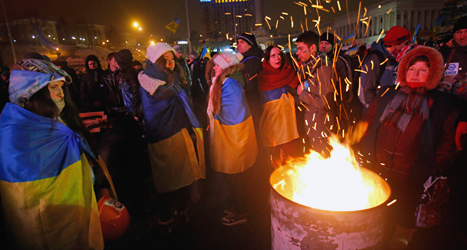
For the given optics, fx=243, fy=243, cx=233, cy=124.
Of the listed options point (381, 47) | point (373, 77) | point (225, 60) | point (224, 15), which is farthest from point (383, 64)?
point (224, 15)

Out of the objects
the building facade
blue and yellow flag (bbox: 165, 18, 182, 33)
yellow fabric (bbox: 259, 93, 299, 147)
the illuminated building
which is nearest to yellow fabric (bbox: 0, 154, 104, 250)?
yellow fabric (bbox: 259, 93, 299, 147)

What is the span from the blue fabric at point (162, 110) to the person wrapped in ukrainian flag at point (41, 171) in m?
1.08

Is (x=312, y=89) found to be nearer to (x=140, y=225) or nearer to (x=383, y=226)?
(x=383, y=226)

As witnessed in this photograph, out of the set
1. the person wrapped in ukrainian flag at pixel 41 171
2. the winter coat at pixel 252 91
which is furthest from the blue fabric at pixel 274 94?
the person wrapped in ukrainian flag at pixel 41 171

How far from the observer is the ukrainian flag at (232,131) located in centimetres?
331

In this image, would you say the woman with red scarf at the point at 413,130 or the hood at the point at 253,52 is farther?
the hood at the point at 253,52

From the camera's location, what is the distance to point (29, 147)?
6.22 ft

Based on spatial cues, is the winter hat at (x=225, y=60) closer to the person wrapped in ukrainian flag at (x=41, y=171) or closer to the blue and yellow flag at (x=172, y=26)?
the person wrapped in ukrainian flag at (x=41, y=171)

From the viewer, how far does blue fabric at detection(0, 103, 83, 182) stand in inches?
72.9

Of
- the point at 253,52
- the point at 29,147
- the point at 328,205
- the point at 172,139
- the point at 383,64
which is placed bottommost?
the point at 328,205

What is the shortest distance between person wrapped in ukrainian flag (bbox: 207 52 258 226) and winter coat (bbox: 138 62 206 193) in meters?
0.31

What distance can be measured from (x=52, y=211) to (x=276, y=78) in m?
3.21

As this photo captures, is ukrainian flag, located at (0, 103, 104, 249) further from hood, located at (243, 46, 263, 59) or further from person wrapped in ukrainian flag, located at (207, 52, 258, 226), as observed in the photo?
hood, located at (243, 46, 263, 59)

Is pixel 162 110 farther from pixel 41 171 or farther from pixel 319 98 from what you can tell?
Result: pixel 319 98
